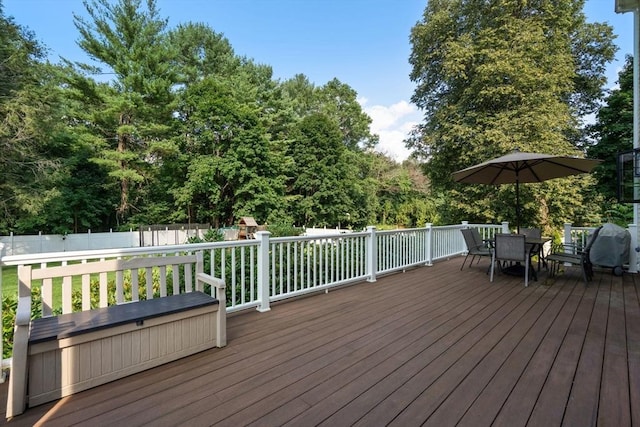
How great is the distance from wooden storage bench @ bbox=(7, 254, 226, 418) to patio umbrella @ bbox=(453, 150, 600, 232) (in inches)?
180

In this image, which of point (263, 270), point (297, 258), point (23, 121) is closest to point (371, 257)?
point (297, 258)

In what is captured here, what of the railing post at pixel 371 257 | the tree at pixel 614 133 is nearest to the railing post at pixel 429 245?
the railing post at pixel 371 257

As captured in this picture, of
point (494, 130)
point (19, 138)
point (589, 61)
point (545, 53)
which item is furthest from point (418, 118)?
point (19, 138)

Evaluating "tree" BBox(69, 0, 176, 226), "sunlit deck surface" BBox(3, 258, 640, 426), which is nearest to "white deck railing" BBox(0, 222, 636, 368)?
"sunlit deck surface" BBox(3, 258, 640, 426)

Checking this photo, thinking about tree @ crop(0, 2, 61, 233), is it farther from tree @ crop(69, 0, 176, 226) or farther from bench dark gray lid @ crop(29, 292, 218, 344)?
bench dark gray lid @ crop(29, 292, 218, 344)

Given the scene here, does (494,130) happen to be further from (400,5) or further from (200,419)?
(200,419)

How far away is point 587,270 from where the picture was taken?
5.18 meters

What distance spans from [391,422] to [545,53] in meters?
12.8

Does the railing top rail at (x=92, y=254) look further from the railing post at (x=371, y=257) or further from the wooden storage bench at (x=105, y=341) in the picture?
the railing post at (x=371, y=257)

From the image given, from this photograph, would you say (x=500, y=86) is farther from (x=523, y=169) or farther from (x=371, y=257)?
(x=371, y=257)

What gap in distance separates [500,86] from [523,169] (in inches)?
232

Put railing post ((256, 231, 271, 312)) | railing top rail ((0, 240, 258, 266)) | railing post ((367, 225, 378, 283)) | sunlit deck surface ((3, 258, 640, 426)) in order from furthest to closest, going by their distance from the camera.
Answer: railing post ((367, 225, 378, 283))
railing post ((256, 231, 271, 312))
railing top rail ((0, 240, 258, 266))
sunlit deck surface ((3, 258, 640, 426))

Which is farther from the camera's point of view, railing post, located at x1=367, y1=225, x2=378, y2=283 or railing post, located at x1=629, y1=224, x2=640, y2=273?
railing post, located at x1=629, y1=224, x2=640, y2=273

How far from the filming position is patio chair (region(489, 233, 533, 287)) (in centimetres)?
478
